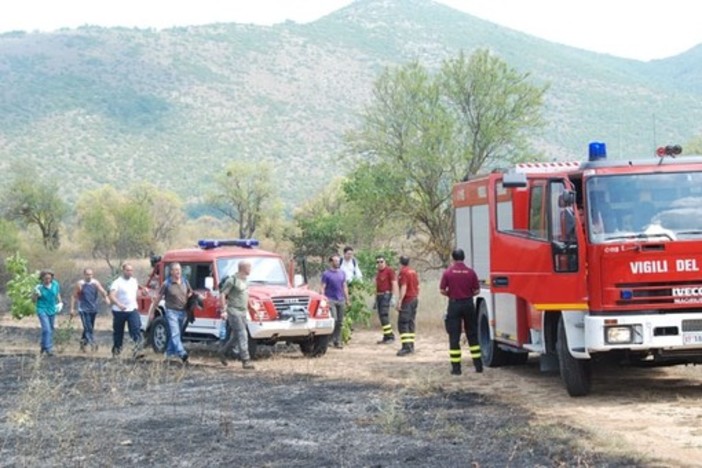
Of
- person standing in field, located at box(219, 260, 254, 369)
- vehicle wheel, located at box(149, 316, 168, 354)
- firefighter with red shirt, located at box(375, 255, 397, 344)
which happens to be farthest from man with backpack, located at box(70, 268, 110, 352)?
firefighter with red shirt, located at box(375, 255, 397, 344)

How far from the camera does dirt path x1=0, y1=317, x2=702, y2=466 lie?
10734 mm

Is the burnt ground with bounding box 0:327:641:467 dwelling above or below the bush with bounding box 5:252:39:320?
below

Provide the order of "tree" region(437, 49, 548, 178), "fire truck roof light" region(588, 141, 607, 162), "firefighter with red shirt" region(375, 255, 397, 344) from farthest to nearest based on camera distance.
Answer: "tree" region(437, 49, 548, 178) → "firefighter with red shirt" region(375, 255, 397, 344) → "fire truck roof light" region(588, 141, 607, 162)

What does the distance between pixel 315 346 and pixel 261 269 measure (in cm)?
169

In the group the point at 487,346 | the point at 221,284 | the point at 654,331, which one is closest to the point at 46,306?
the point at 221,284

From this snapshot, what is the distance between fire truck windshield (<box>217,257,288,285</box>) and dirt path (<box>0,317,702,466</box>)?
1.38 m

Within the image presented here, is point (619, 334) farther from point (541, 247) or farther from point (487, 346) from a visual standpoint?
point (487, 346)

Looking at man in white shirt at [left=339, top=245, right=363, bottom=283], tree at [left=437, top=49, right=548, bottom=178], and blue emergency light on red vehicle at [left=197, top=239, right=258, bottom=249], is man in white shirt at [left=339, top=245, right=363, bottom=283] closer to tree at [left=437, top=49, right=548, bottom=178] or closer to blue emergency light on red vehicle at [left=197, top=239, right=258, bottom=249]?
blue emergency light on red vehicle at [left=197, top=239, right=258, bottom=249]

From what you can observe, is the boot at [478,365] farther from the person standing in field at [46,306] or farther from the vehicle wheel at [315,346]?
the person standing in field at [46,306]

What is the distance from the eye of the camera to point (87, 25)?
421ft

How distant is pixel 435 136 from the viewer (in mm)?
32312

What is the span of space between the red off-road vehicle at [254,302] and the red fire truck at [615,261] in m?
6.06

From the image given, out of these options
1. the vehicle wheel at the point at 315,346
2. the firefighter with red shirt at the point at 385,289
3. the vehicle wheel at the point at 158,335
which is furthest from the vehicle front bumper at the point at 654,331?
the firefighter with red shirt at the point at 385,289

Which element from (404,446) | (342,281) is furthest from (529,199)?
(342,281)
